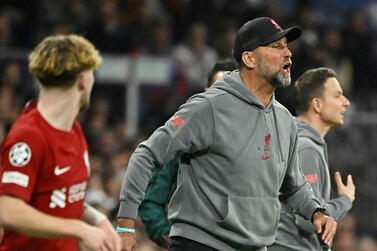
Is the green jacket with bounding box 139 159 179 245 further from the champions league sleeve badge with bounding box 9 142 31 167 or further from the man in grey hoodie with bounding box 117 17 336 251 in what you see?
the champions league sleeve badge with bounding box 9 142 31 167

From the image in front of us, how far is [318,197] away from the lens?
19.7ft

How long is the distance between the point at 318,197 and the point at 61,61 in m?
2.18

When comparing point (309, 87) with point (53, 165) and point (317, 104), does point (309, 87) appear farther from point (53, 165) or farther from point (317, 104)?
point (53, 165)

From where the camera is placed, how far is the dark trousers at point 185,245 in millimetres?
5188

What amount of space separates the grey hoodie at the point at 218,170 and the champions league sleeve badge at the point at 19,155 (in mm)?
950

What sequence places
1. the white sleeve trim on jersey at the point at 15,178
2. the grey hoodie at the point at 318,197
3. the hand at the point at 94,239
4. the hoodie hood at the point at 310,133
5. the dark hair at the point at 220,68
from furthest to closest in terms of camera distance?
the dark hair at the point at 220,68, the hoodie hood at the point at 310,133, the grey hoodie at the point at 318,197, the white sleeve trim on jersey at the point at 15,178, the hand at the point at 94,239

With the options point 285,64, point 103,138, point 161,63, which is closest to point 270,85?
point 285,64

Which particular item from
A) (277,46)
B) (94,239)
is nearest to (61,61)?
(94,239)

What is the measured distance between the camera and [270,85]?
17.7ft

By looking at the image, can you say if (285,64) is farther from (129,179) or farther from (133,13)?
(133,13)

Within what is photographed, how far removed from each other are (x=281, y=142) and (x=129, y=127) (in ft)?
21.6

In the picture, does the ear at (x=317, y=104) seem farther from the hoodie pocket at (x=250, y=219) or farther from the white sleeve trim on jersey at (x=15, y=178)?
the white sleeve trim on jersey at (x=15, y=178)

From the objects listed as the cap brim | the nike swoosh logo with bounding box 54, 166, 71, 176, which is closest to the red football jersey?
the nike swoosh logo with bounding box 54, 166, 71, 176

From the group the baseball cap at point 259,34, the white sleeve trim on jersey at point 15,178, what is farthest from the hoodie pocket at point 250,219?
the white sleeve trim on jersey at point 15,178
